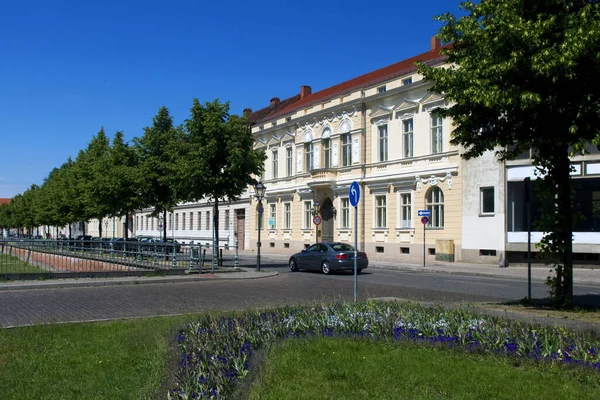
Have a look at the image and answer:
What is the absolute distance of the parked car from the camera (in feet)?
90.2

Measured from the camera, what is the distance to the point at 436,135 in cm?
3672

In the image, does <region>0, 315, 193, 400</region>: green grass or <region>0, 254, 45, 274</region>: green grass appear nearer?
<region>0, 315, 193, 400</region>: green grass

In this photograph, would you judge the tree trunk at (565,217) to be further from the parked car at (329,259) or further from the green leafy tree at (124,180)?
the green leafy tree at (124,180)

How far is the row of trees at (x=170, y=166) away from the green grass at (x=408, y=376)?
2102cm

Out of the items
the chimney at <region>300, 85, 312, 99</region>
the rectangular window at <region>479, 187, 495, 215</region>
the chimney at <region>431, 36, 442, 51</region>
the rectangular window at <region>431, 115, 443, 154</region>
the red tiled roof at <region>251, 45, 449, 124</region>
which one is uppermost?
the chimney at <region>300, 85, 312, 99</region>

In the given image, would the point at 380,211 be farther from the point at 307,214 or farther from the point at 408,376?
the point at 408,376

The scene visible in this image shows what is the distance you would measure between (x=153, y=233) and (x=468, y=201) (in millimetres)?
56586

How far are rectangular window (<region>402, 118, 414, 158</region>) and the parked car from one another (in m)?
12.0

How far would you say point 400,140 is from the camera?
129 ft

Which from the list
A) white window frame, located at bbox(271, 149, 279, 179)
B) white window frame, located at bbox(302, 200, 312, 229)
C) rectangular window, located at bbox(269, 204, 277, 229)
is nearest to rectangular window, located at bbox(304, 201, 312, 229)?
white window frame, located at bbox(302, 200, 312, 229)

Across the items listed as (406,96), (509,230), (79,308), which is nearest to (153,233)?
(406,96)

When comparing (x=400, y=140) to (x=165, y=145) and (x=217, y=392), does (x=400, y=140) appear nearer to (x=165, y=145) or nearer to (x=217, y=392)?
(x=165, y=145)

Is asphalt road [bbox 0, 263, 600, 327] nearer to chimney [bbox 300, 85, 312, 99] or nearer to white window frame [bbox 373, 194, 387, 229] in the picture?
white window frame [bbox 373, 194, 387, 229]

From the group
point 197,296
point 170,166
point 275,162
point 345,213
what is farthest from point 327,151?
point 197,296
